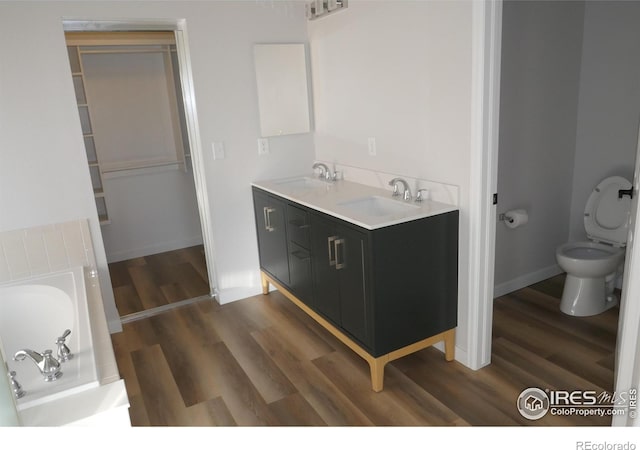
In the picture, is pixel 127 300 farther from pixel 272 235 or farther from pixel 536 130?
pixel 536 130

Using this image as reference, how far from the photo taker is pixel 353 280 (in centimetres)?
236

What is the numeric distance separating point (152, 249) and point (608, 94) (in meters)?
4.10

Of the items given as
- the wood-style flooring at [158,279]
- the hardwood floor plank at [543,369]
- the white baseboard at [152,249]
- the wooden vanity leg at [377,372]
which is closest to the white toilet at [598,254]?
the hardwood floor plank at [543,369]

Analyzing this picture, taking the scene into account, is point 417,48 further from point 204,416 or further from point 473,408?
point 204,416

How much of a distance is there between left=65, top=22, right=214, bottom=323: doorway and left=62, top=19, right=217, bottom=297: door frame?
596 mm

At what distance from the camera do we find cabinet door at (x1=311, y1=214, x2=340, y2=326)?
2514mm

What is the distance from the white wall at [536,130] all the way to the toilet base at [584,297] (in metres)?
0.42

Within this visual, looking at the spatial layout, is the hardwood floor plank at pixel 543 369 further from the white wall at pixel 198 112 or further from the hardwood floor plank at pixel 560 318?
the white wall at pixel 198 112

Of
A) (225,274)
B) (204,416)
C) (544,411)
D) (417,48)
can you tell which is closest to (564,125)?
Answer: (417,48)

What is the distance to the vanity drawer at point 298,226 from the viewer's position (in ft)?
9.05

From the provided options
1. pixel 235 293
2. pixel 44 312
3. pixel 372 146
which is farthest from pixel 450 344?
pixel 44 312

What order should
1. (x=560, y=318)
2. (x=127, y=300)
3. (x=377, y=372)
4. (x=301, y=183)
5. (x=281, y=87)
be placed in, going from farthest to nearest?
1. (x=127, y=300)
2. (x=301, y=183)
3. (x=281, y=87)
4. (x=560, y=318)
5. (x=377, y=372)

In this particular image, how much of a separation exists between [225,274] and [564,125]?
2667mm

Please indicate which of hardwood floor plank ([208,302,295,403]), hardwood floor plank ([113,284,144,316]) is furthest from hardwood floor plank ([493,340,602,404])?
hardwood floor plank ([113,284,144,316])
